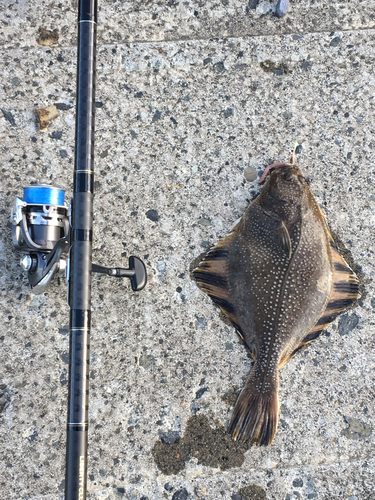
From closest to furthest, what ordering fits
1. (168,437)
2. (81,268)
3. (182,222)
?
(81,268) < (168,437) < (182,222)

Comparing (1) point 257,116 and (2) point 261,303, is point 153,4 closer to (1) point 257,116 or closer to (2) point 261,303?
(1) point 257,116

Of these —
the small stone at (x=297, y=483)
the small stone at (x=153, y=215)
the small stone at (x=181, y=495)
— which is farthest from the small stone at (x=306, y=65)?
the small stone at (x=181, y=495)

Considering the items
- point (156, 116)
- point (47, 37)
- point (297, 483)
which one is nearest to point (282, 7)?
point (156, 116)

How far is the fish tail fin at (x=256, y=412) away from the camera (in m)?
2.10

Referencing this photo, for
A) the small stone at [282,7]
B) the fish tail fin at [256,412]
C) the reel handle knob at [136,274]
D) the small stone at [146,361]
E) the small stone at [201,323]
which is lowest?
the fish tail fin at [256,412]

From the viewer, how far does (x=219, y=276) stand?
220cm

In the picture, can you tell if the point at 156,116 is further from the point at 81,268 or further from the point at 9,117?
the point at 81,268

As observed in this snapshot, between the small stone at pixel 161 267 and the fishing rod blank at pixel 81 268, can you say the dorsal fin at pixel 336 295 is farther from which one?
the fishing rod blank at pixel 81 268

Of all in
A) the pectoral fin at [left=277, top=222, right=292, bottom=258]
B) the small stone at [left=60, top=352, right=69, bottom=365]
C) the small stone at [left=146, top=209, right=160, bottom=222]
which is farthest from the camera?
the small stone at [left=146, top=209, right=160, bottom=222]

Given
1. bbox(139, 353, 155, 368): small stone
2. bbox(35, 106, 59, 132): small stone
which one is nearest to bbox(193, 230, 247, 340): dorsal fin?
bbox(139, 353, 155, 368): small stone

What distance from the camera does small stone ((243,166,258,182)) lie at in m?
2.31

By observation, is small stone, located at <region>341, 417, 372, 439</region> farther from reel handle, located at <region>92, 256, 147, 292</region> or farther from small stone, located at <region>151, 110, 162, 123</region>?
small stone, located at <region>151, 110, 162, 123</region>

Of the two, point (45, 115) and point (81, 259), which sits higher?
point (45, 115)

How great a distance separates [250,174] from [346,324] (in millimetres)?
1055
